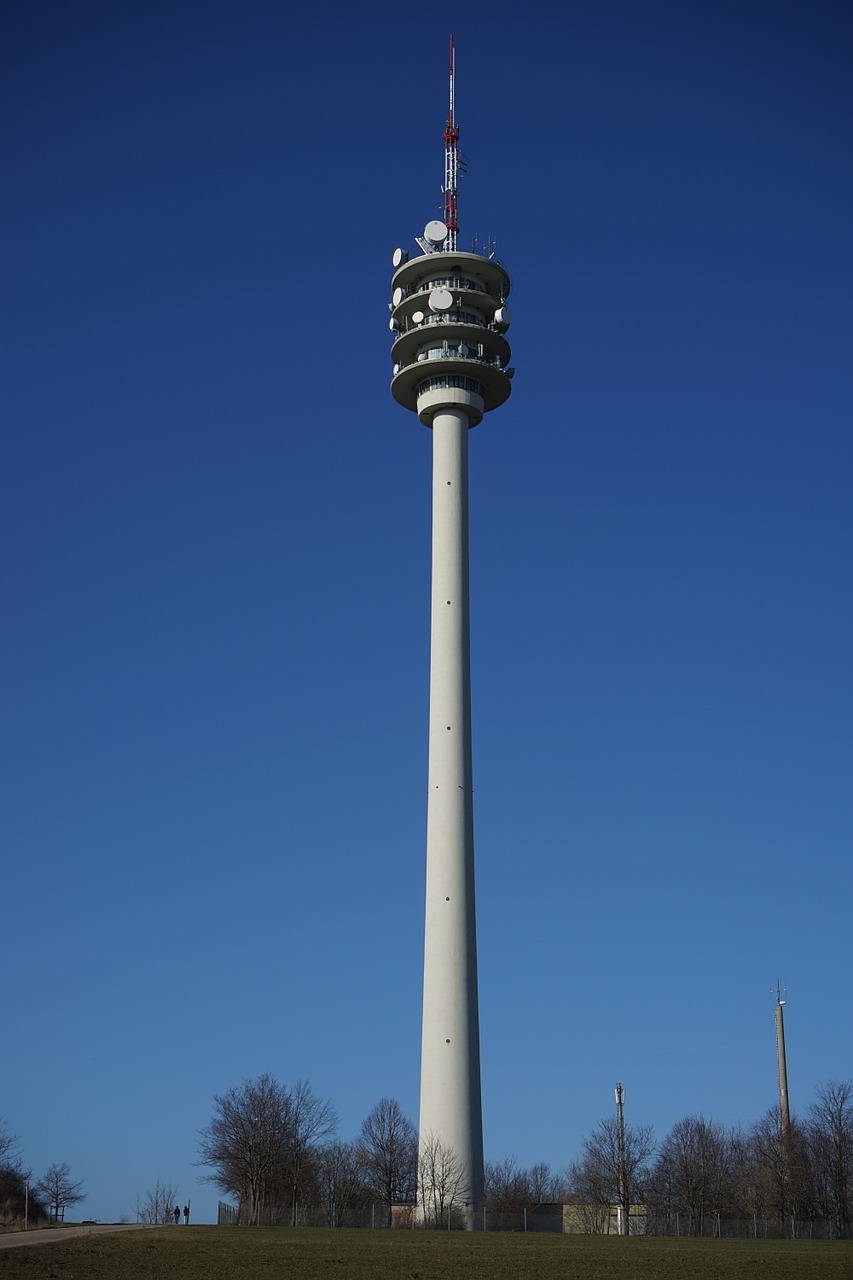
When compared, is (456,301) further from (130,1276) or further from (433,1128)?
(130,1276)

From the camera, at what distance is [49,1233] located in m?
56.2

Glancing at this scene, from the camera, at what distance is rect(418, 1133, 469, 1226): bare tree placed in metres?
76.7

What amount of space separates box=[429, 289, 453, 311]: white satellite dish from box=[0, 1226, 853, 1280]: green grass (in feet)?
192

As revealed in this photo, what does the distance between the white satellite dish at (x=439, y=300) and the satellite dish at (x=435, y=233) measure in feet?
19.6

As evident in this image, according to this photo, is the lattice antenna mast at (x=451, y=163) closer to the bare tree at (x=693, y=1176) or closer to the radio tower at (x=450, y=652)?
the radio tower at (x=450, y=652)

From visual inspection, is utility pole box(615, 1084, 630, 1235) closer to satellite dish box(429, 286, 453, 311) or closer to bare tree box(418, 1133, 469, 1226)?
bare tree box(418, 1133, 469, 1226)

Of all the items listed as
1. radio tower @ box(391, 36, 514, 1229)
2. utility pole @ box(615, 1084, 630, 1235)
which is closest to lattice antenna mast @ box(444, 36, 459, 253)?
radio tower @ box(391, 36, 514, 1229)

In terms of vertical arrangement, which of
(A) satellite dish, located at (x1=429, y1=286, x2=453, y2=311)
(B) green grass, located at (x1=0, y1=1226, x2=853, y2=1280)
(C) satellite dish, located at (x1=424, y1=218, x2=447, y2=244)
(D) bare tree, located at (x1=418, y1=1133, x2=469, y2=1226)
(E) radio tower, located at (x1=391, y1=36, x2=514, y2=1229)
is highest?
(C) satellite dish, located at (x1=424, y1=218, x2=447, y2=244)

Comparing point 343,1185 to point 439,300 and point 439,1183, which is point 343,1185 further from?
point 439,300

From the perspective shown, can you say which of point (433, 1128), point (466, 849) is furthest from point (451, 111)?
point (433, 1128)

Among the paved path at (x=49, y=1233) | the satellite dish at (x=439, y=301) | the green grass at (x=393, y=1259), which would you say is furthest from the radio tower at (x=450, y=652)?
the paved path at (x=49, y=1233)

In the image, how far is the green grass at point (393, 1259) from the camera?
37.9m

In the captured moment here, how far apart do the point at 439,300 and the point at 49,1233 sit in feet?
205

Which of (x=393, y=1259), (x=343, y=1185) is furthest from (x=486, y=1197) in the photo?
(x=393, y=1259)
